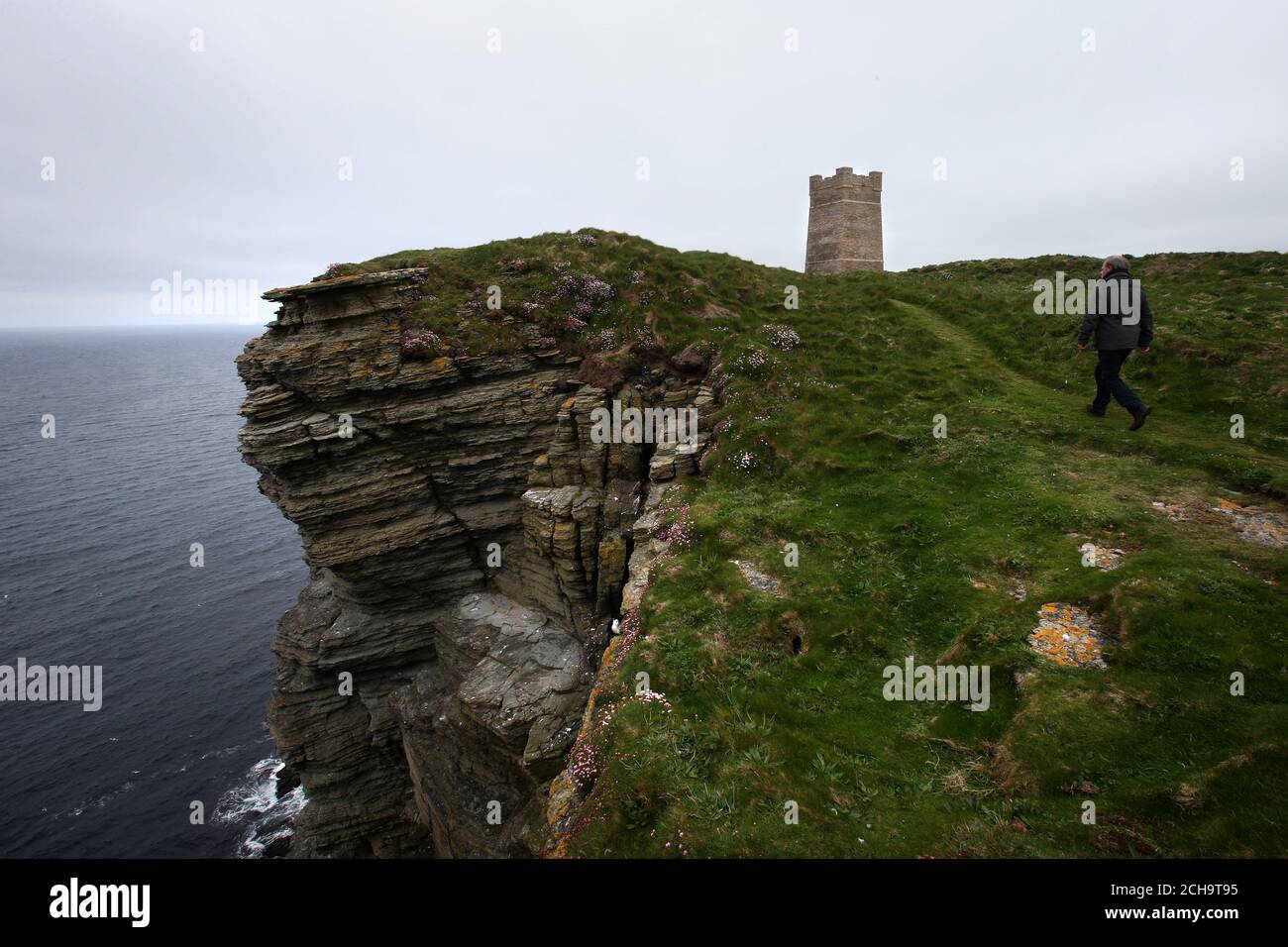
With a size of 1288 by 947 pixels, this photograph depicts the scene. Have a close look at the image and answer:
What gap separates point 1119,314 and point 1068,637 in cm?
1113

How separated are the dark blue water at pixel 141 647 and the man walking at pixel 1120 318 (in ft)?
192

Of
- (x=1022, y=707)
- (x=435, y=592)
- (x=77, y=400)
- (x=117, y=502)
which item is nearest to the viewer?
(x=1022, y=707)

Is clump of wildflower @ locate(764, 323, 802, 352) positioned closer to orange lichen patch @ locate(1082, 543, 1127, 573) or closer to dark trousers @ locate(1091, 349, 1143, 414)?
dark trousers @ locate(1091, 349, 1143, 414)

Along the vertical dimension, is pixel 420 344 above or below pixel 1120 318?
above

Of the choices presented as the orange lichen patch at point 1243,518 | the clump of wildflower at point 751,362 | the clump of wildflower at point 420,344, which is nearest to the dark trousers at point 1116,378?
the orange lichen patch at point 1243,518

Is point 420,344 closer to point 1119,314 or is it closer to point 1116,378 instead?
point 1119,314

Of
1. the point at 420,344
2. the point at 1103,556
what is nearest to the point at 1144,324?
the point at 1103,556

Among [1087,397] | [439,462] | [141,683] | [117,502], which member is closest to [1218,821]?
[1087,397]

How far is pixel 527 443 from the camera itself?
2884 centimetres

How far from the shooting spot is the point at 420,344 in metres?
27.9

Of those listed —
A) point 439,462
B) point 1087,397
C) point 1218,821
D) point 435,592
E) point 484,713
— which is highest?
point 1087,397

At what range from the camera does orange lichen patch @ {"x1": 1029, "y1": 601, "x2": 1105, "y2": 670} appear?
409 inches
